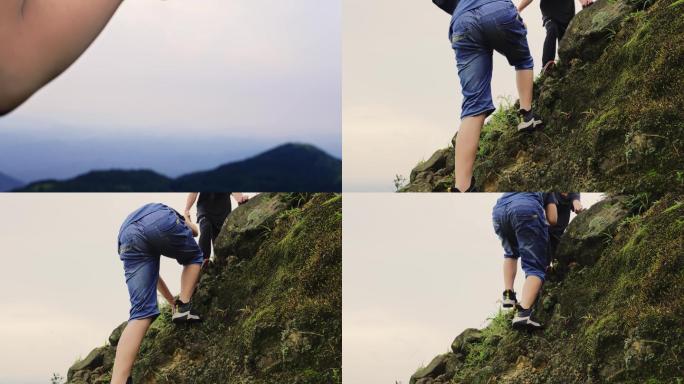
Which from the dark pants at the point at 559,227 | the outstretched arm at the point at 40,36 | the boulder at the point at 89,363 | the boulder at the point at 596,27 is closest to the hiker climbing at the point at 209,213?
the boulder at the point at 89,363

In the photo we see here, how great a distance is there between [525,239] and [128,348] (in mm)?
2209

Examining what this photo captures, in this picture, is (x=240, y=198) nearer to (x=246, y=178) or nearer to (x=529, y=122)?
(x=246, y=178)

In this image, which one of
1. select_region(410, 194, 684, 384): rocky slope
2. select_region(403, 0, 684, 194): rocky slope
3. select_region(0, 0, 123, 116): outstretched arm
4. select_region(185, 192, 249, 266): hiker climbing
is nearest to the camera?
select_region(0, 0, 123, 116): outstretched arm

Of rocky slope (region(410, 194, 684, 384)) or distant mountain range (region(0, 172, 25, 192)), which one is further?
distant mountain range (region(0, 172, 25, 192))

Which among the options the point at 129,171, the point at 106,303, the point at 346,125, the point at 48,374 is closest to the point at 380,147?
the point at 346,125

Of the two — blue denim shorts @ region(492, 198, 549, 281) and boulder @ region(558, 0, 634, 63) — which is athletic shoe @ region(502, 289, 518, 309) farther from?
boulder @ region(558, 0, 634, 63)

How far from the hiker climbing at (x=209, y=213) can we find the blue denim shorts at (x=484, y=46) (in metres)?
1.39

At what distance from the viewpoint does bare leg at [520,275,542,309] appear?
4523 millimetres

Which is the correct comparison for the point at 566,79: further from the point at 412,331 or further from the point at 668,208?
the point at 412,331

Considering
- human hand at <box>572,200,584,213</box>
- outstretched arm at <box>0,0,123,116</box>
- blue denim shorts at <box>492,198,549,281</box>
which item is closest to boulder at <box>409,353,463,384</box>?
blue denim shorts at <box>492,198,549,281</box>

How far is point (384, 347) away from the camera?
4688 mm

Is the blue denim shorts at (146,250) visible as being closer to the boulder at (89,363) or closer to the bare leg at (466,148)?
the boulder at (89,363)

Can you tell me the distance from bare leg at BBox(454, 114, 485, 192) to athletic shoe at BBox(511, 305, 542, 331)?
2.34 feet

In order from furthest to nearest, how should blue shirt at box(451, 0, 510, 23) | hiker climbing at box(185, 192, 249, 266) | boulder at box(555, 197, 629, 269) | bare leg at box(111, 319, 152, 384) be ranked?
hiker climbing at box(185, 192, 249, 266)
bare leg at box(111, 319, 152, 384)
blue shirt at box(451, 0, 510, 23)
boulder at box(555, 197, 629, 269)
